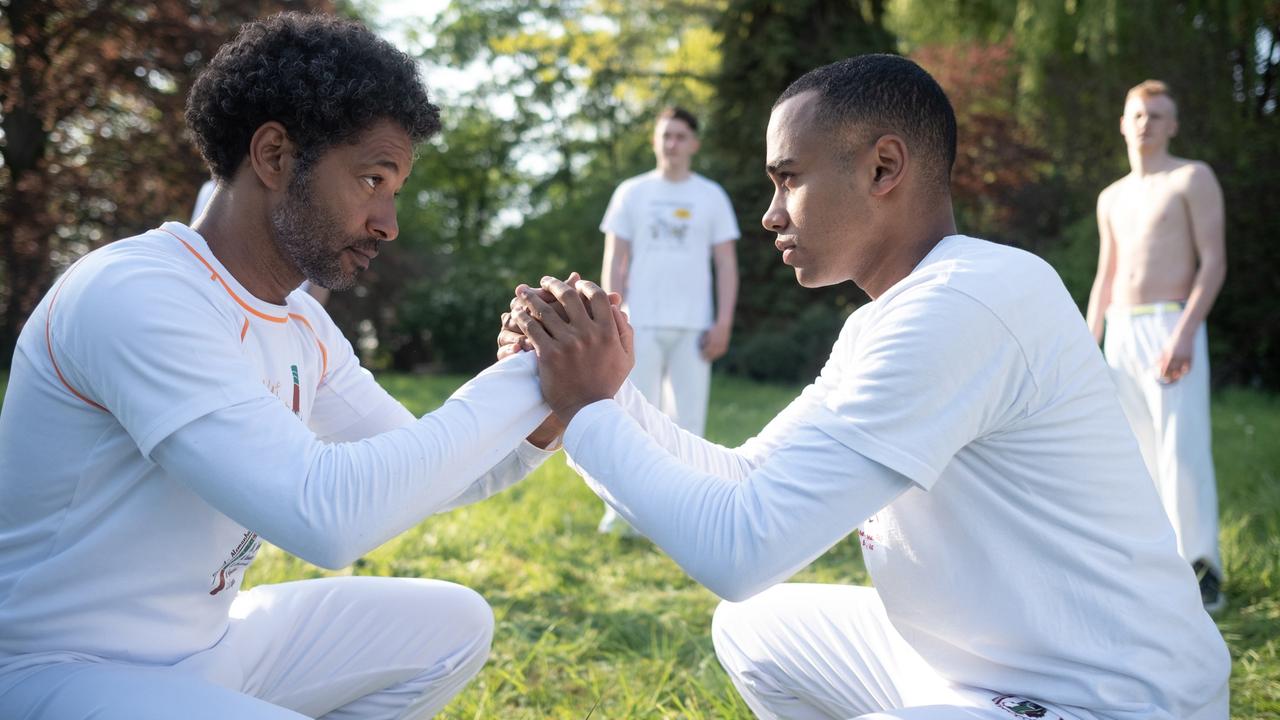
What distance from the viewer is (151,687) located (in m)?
1.97

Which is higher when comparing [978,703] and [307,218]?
[307,218]

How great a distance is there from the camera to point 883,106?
2215 millimetres

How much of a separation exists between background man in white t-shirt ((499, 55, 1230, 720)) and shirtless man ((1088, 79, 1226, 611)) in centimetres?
323

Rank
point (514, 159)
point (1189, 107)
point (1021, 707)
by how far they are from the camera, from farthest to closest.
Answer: point (514, 159) < point (1189, 107) < point (1021, 707)

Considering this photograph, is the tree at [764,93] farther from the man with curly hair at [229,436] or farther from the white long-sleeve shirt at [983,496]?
the white long-sleeve shirt at [983,496]

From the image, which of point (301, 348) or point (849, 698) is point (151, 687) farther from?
point (849, 698)

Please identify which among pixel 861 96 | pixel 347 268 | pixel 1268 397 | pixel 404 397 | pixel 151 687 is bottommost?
pixel 404 397

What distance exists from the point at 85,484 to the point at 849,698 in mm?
1735

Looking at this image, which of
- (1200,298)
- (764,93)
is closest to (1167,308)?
(1200,298)

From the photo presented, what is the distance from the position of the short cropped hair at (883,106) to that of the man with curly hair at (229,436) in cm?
87

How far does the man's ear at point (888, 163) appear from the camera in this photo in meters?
2.19

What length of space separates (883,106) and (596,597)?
3.15 metres

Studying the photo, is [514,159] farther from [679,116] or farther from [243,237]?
[243,237]

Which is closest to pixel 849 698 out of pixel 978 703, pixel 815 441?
pixel 978 703
